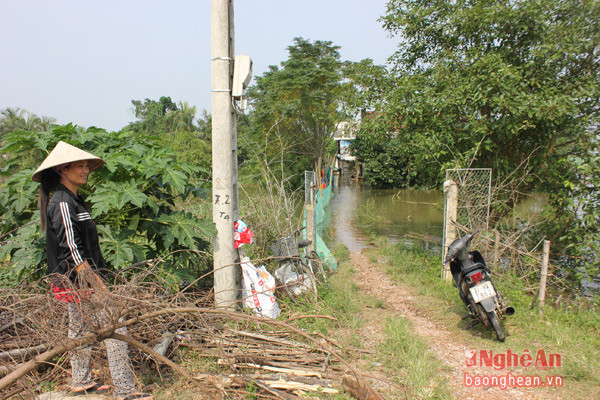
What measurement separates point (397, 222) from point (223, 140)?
11289 millimetres

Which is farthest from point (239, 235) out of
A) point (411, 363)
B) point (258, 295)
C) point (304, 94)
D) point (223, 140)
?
point (304, 94)

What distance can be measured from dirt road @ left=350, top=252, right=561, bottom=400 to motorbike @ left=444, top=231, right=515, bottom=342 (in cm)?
36

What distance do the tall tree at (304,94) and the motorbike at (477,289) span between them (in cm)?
2155

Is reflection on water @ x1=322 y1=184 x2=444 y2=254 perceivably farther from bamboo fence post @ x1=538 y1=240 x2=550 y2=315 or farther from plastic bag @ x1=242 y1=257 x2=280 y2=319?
plastic bag @ x1=242 y1=257 x2=280 y2=319

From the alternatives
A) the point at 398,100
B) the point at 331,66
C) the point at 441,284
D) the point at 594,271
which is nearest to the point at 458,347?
the point at 441,284

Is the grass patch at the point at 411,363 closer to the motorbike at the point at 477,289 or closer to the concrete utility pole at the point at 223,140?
the motorbike at the point at 477,289

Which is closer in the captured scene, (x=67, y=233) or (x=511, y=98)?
(x=67, y=233)

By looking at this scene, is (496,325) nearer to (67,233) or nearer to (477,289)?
(477,289)

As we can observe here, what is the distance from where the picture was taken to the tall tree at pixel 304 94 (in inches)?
1041

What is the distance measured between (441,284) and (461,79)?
136 inches

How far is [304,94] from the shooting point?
26781mm

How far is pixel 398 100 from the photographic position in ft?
25.1

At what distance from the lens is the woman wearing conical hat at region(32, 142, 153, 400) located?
311 cm

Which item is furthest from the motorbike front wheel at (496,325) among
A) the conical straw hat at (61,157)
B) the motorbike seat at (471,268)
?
the conical straw hat at (61,157)
